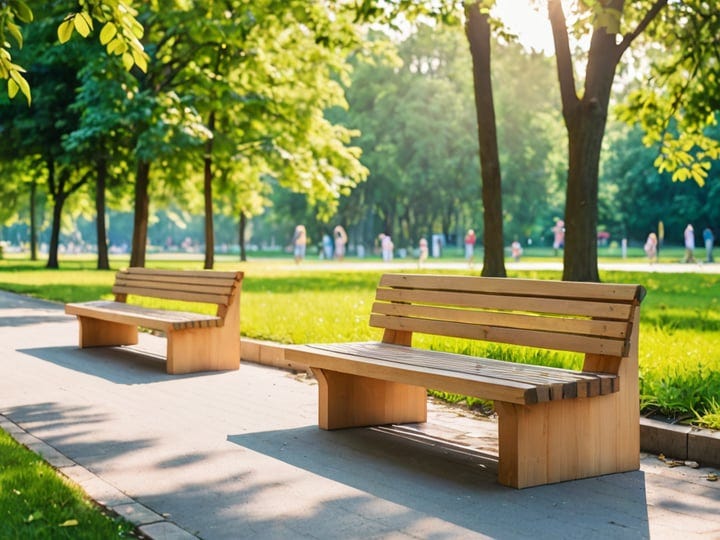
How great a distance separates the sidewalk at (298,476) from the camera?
4320 mm

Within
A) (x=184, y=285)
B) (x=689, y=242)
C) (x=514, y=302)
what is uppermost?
(x=689, y=242)

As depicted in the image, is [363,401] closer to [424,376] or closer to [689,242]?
[424,376]

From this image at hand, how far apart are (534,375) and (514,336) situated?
2.09 feet

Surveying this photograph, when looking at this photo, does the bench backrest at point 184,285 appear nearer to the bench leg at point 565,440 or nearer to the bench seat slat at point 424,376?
the bench seat slat at point 424,376

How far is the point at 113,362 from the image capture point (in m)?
9.93

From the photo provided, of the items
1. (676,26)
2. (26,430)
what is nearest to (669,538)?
(26,430)

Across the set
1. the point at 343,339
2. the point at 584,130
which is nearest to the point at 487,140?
the point at 584,130

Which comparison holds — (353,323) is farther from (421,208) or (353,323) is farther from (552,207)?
(552,207)

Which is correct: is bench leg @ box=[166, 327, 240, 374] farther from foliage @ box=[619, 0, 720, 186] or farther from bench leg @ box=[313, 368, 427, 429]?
foliage @ box=[619, 0, 720, 186]

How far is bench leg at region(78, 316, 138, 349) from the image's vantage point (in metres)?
11.1

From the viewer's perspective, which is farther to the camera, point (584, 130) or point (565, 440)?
A: point (584, 130)

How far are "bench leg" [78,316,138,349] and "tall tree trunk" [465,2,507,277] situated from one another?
23.8 feet

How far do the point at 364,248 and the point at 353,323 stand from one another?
51260 millimetres

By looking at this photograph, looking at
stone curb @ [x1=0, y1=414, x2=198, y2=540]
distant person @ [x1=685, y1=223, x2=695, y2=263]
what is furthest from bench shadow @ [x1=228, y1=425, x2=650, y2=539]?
distant person @ [x1=685, y1=223, x2=695, y2=263]
